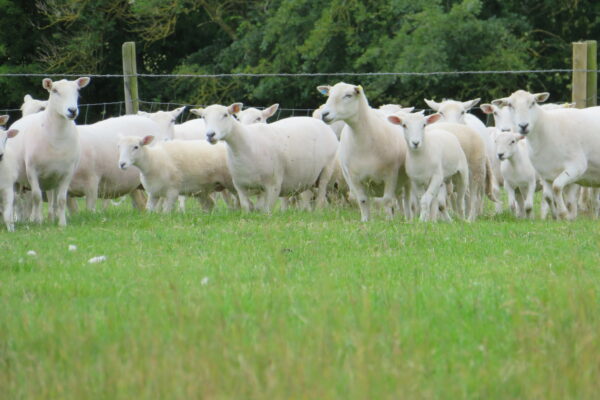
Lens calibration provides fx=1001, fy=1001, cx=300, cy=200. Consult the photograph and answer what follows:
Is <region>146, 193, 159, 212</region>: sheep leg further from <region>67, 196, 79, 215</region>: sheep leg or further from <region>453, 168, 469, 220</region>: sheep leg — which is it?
<region>453, 168, 469, 220</region>: sheep leg

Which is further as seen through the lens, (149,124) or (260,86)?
(260,86)

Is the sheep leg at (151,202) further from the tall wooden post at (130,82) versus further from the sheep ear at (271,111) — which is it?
the tall wooden post at (130,82)

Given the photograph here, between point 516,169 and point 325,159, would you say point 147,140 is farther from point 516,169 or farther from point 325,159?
point 516,169

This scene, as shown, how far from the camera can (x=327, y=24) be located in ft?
84.1

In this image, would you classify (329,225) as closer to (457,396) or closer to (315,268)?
(315,268)

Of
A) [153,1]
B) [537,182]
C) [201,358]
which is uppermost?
[153,1]

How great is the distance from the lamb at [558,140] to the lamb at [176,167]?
12.7 ft

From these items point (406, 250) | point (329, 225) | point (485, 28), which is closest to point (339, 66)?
point (485, 28)

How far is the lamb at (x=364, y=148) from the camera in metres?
10.7

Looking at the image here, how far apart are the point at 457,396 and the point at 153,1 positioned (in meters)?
25.7

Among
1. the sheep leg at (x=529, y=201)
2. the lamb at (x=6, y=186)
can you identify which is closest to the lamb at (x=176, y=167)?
the lamb at (x=6, y=186)

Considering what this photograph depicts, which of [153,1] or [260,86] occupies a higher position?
[153,1]

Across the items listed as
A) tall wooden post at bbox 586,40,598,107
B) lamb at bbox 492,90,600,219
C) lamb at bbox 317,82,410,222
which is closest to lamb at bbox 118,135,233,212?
lamb at bbox 317,82,410,222

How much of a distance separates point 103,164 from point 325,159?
9.42ft
